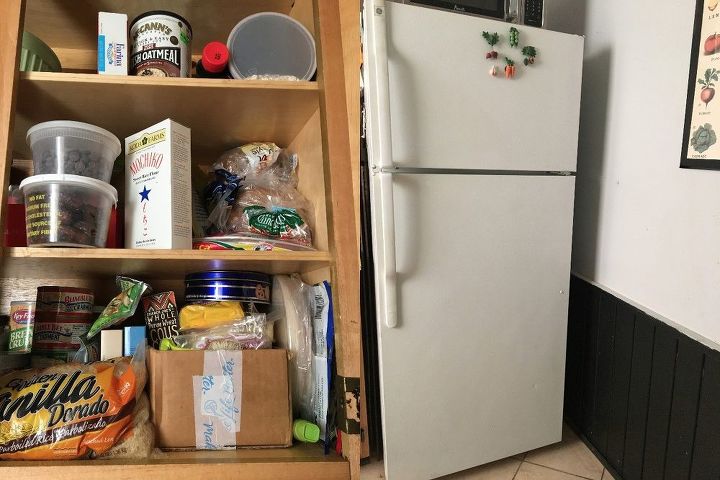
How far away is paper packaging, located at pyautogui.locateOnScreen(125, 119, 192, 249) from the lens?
972 millimetres

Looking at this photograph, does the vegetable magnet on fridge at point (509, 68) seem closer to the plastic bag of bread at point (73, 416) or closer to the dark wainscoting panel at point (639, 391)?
the dark wainscoting panel at point (639, 391)

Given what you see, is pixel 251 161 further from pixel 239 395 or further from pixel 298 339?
pixel 239 395

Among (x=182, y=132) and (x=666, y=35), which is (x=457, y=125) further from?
(x=182, y=132)

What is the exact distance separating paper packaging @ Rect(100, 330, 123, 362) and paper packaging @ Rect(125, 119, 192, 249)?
22cm

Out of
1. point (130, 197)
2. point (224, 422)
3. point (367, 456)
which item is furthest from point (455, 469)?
point (130, 197)

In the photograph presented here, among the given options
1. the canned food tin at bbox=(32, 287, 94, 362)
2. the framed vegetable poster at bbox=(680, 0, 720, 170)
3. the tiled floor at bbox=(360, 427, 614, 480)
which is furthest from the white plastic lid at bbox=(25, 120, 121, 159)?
the framed vegetable poster at bbox=(680, 0, 720, 170)

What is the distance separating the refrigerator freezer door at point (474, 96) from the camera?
117 cm

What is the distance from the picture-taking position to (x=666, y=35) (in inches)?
45.8

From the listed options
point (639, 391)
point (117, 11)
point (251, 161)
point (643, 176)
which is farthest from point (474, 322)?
A: point (117, 11)

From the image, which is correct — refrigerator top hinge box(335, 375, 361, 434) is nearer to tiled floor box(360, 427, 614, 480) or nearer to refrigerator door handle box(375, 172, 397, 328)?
refrigerator door handle box(375, 172, 397, 328)

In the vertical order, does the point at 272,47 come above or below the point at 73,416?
above

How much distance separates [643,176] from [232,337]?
1075 mm

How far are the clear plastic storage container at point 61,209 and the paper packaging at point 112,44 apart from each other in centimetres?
24

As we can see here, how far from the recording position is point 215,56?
40.7 inches
